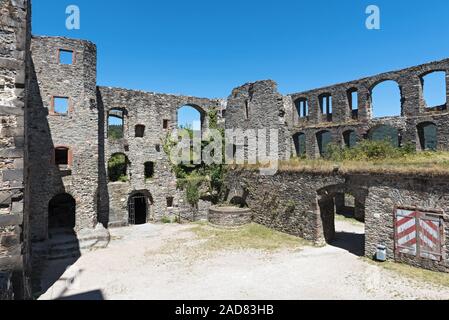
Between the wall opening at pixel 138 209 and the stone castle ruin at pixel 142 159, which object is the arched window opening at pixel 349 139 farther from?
the wall opening at pixel 138 209

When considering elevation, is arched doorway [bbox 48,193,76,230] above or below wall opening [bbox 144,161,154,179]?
below

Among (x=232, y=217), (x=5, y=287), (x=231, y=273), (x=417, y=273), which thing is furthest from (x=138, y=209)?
Result: (x=417, y=273)

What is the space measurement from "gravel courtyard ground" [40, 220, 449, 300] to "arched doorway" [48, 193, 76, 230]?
467 centimetres

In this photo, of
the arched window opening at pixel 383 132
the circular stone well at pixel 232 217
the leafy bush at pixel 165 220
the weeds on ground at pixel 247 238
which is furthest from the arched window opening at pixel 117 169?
the arched window opening at pixel 383 132

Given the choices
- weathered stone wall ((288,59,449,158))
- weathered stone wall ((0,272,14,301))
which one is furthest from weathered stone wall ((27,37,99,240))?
weathered stone wall ((288,59,449,158))

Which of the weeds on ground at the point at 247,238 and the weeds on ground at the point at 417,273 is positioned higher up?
the weeds on ground at the point at 417,273

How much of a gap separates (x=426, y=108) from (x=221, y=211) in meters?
14.3

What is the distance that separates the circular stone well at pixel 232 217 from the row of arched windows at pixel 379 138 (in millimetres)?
8340

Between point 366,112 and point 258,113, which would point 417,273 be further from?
point 366,112

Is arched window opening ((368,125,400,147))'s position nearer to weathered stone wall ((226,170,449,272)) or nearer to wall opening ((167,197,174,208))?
weathered stone wall ((226,170,449,272))

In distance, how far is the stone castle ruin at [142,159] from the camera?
743cm

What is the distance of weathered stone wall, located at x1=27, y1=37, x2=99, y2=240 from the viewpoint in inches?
533
